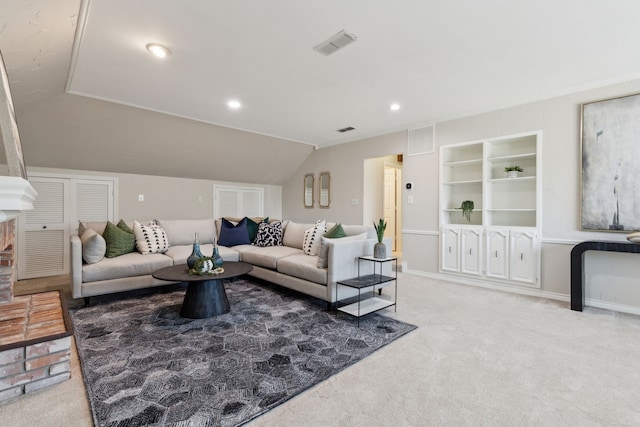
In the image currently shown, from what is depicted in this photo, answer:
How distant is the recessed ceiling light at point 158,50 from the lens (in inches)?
96.3

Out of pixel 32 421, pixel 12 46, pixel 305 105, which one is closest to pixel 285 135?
pixel 305 105

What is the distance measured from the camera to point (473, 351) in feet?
7.10

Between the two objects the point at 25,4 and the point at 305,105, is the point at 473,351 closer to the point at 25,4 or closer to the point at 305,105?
the point at 305,105

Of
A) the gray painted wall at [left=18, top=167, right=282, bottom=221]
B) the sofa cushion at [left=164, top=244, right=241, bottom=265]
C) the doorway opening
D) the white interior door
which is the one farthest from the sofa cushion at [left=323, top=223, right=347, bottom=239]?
the gray painted wall at [left=18, top=167, right=282, bottom=221]

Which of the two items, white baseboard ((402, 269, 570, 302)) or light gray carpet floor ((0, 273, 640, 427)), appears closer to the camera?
light gray carpet floor ((0, 273, 640, 427))

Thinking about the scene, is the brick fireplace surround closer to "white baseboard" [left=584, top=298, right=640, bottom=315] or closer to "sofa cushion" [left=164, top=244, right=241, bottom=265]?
"sofa cushion" [left=164, top=244, right=241, bottom=265]

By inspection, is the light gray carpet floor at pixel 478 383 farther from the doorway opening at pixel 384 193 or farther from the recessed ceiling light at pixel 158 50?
the doorway opening at pixel 384 193

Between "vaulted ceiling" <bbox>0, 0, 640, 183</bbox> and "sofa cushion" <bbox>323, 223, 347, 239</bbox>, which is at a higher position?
"vaulted ceiling" <bbox>0, 0, 640, 183</bbox>

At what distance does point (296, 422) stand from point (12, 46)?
2867 millimetres

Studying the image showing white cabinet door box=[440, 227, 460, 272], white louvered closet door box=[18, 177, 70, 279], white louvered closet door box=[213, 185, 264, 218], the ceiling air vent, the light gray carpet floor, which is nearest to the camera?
the light gray carpet floor

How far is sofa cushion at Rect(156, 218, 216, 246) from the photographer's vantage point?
4.29 metres

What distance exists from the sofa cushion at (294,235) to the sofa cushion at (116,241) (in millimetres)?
2004

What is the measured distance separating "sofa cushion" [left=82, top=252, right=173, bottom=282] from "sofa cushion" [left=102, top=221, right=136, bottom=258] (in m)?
0.08

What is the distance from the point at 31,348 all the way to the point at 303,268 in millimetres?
2100
